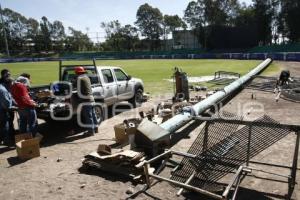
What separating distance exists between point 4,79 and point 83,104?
2.51 metres

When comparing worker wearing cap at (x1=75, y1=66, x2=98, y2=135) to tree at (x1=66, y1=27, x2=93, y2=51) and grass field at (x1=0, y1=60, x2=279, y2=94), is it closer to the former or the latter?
grass field at (x1=0, y1=60, x2=279, y2=94)

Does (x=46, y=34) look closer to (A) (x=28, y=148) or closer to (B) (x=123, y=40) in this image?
(B) (x=123, y=40)

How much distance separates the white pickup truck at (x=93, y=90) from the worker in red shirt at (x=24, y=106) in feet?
2.28

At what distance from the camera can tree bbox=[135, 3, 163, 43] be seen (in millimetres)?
113312

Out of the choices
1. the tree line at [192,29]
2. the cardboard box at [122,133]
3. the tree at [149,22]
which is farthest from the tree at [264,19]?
the cardboard box at [122,133]

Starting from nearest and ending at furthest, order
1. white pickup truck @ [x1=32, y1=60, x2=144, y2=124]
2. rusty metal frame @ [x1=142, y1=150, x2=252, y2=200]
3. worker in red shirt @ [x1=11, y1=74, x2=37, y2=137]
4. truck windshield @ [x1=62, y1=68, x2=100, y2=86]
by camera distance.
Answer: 1. rusty metal frame @ [x1=142, y1=150, x2=252, y2=200]
2. worker in red shirt @ [x1=11, y1=74, x2=37, y2=137]
3. white pickup truck @ [x1=32, y1=60, x2=144, y2=124]
4. truck windshield @ [x1=62, y1=68, x2=100, y2=86]

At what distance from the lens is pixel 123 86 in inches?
498

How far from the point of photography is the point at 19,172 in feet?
22.9

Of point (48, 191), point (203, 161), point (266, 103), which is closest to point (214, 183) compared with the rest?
point (203, 161)

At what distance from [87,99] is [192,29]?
9561 cm

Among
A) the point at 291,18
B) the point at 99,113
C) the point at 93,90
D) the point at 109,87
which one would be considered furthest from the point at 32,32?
the point at 99,113

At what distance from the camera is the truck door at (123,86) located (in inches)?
492

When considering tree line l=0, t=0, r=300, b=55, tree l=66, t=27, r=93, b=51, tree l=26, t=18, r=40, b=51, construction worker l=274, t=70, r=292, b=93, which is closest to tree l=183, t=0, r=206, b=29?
tree line l=0, t=0, r=300, b=55

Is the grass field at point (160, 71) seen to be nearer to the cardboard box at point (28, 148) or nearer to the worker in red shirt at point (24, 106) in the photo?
the worker in red shirt at point (24, 106)
